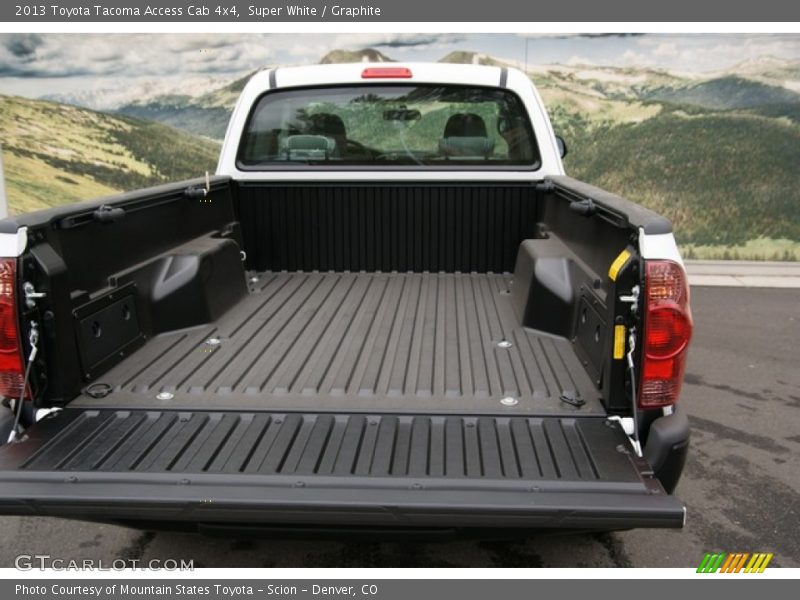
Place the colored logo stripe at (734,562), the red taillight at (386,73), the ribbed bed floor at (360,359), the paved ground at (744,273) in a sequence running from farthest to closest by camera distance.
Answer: the paved ground at (744,273) < the red taillight at (386,73) < the colored logo stripe at (734,562) < the ribbed bed floor at (360,359)

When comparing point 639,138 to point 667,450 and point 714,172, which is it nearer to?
point 714,172

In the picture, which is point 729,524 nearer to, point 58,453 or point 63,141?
point 58,453

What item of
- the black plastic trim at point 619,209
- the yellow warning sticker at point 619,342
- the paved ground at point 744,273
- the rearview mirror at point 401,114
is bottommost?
the paved ground at point 744,273

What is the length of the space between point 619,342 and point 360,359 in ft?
4.02

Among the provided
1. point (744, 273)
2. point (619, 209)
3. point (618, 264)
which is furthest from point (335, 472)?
point (744, 273)

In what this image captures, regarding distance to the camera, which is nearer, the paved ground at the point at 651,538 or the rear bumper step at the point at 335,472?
the rear bumper step at the point at 335,472

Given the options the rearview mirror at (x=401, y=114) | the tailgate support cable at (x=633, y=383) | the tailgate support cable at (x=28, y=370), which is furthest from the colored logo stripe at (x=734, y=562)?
the rearview mirror at (x=401, y=114)

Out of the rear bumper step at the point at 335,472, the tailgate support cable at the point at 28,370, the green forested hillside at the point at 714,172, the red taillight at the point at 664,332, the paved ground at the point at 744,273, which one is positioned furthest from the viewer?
the green forested hillside at the point at 714,172

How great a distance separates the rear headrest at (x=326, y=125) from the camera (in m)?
4.78

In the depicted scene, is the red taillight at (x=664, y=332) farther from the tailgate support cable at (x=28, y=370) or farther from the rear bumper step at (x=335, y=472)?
the tailgate support cable at (x=28, y=370)

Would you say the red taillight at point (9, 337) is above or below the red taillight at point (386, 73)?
below

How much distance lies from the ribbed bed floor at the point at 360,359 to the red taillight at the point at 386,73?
1.47m

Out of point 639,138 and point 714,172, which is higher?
point 639,138

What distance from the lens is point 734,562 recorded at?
3107 mm
